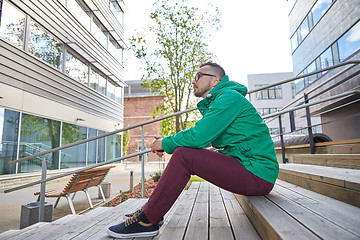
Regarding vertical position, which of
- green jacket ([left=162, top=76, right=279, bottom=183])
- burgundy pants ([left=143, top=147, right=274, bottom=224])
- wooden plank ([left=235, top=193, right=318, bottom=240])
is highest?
green jacket ([left=162, top=76, right=279, bottom=183])

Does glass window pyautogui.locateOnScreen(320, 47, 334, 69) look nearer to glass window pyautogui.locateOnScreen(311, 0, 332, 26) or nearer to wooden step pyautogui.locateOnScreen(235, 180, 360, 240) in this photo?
glass window pyautogui.locateOnScreen(311, 0, 332, 26)

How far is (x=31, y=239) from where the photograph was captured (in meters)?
2.09

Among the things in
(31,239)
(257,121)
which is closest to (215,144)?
(257,121)

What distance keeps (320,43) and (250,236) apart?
45.5 feet

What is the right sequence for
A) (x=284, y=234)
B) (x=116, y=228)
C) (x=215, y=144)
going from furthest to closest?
(x=215, y=144) < (x=116, y=228) < (x=284, y=234)

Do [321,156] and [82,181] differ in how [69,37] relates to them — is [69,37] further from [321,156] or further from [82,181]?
[321,156]

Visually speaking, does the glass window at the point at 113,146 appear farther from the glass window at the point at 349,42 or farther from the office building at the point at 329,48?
the glass window at the point at 349,42

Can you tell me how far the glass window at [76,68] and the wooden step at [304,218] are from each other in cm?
1127

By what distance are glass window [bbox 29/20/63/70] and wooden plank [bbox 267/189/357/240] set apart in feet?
31.7

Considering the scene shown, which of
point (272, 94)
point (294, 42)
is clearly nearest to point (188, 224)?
point (294, 42)

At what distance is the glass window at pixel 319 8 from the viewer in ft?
39.1

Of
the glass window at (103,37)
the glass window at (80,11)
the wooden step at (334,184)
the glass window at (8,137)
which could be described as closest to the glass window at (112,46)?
the glass window at (103,37)

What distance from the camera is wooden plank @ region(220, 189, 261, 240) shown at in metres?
1.66

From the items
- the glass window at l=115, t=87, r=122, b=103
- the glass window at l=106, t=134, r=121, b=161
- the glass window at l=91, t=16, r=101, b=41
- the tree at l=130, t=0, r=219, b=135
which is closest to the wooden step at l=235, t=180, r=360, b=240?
the tree at l=130, t=0, r=219, b=135
